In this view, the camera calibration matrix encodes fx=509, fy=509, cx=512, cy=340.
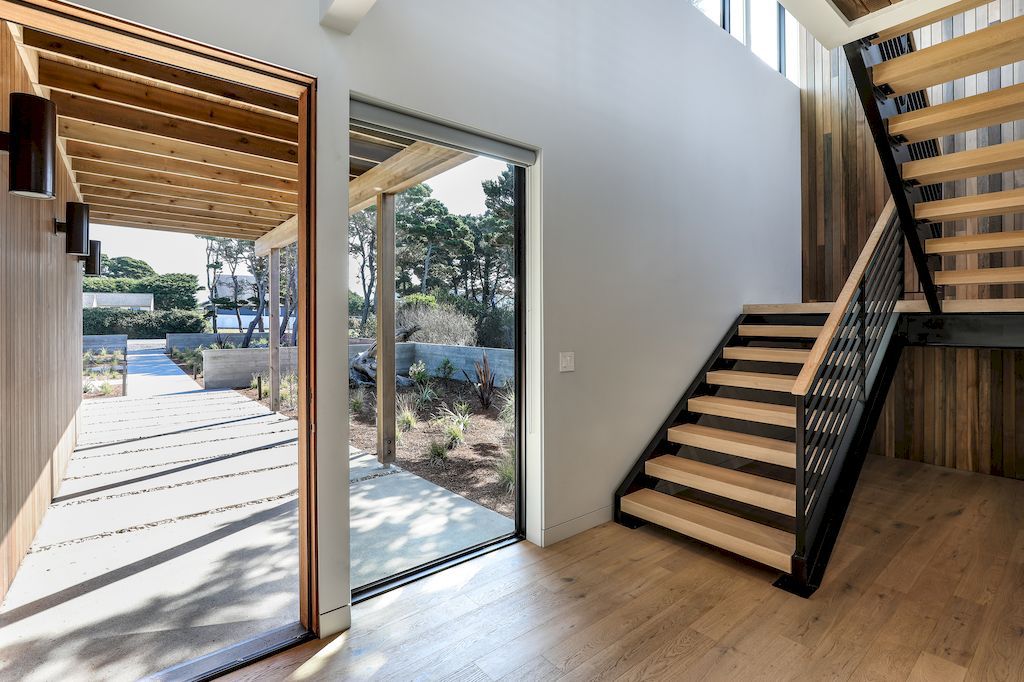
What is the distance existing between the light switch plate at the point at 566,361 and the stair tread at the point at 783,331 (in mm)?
1917

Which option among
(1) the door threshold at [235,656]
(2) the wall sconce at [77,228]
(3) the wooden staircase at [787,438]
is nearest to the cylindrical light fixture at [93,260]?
(2) the wall sconce at [77,228]

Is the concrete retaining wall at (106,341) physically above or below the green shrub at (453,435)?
above

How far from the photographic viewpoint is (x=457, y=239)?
2799mm

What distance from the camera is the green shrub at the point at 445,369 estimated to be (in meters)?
2.80

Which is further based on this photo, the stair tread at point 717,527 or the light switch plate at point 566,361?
the light switch plate at point 566,361

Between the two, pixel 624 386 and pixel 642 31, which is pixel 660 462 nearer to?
pixel 624 386

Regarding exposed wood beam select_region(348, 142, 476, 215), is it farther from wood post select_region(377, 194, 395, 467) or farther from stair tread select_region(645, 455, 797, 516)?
stair tread select_region(645, 455, 797, 516)

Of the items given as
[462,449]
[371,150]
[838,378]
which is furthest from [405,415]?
[838,378]

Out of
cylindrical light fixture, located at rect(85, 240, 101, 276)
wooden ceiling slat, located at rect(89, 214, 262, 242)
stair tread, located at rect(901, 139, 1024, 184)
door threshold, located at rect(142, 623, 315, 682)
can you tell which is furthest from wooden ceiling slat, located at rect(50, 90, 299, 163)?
stair tread, located at rect(901, 139, 1024, 184)

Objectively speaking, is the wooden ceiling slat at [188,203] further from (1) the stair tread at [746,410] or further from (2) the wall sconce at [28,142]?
(1) the stair tread at [746,410]

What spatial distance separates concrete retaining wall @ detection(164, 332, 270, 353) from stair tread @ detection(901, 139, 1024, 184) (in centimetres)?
401

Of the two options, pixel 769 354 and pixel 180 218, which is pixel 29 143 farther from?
pixel 769 354

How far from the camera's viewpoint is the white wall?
204 cm

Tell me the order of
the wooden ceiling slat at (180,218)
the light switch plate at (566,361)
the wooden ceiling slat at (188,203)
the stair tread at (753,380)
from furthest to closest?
1. the wooden ceiling slat at (188,203)
2. the wooden ceiling slat at (180,218)
3. the stair tread at (753,380)
4. the light switch plate at (566,361)
